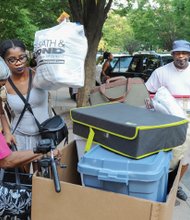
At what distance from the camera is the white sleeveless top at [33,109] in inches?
121

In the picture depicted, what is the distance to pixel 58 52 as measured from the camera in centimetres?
269

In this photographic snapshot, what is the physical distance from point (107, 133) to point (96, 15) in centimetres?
735

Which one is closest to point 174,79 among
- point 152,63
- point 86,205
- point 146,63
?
point 86,205

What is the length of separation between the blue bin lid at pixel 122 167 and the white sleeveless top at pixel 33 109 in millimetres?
1224

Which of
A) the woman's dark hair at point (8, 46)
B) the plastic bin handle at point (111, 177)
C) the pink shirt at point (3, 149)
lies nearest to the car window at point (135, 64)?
the woman's dark hair at point (8, 46)

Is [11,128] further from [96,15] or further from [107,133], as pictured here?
[96,15]

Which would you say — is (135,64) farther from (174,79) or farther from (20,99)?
(20,99)

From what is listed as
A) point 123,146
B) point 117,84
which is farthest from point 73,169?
point 117,84

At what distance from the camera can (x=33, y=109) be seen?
10.2 ft

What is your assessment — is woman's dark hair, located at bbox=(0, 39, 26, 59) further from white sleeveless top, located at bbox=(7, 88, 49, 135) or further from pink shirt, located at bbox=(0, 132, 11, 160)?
pink shirt, located at bbox=(0, 132, 11, 160)

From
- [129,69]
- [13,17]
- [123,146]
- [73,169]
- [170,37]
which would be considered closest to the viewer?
[123,146]

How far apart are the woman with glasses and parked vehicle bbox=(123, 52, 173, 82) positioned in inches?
333

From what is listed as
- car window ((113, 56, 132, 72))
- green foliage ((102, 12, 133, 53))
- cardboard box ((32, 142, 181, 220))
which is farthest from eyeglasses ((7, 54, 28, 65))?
green foliage ((102, 12, 133, 53))

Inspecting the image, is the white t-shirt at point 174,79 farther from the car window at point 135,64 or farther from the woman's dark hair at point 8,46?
the car window at point 135,64
